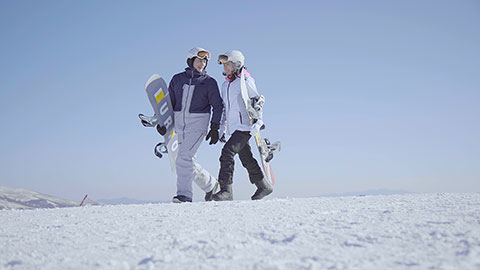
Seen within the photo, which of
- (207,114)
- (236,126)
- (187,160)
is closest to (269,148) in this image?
(236,126)

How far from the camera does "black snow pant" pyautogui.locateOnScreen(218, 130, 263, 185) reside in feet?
14.5

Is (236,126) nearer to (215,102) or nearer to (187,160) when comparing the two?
(215,102)

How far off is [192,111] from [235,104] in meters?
0.63

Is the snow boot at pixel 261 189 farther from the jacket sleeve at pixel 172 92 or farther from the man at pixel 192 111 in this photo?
the jacket sleeve at pixel 172 92

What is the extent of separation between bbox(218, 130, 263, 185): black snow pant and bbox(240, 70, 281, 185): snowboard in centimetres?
15

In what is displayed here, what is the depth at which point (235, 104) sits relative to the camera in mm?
4730

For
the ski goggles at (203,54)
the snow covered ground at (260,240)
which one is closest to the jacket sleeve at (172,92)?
the ski goggles at (203,54)

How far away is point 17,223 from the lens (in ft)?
8.30

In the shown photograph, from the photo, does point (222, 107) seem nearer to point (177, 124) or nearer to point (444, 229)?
point (177, 124)

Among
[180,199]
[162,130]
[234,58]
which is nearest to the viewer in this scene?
[180,199]

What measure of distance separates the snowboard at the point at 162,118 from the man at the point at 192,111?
0.13 meters

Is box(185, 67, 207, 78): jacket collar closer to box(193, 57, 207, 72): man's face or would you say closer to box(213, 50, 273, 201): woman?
box(193, 57, 207, 72): man's face

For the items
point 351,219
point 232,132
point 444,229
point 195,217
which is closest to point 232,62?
point 232,132

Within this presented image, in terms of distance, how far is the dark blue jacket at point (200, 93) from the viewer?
486 centimetres
